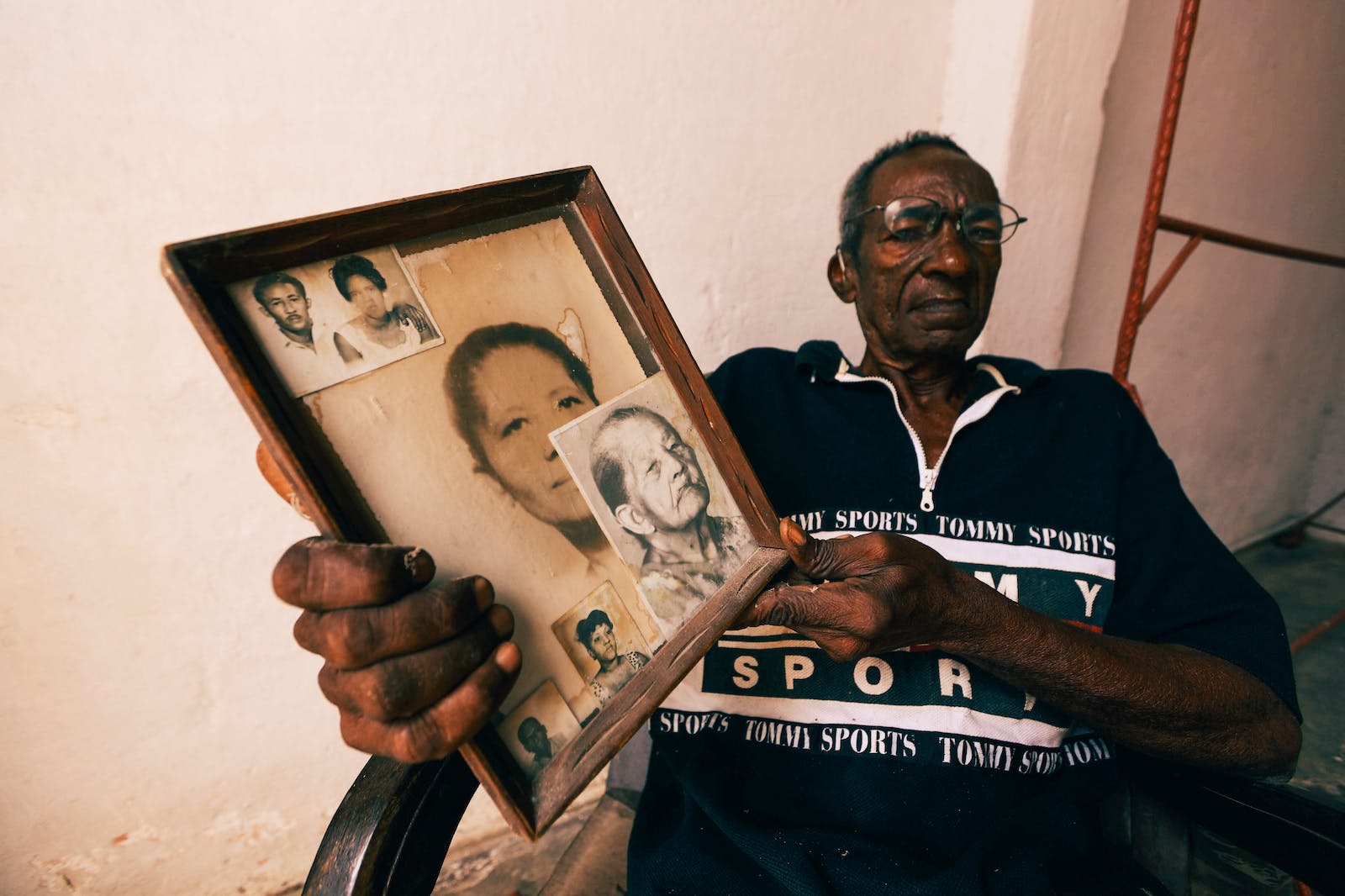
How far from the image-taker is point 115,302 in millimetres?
896

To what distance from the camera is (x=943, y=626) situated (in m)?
0.77

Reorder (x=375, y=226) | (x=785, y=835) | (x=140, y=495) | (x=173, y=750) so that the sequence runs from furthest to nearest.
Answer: (x=173, y=750)
(x=140, y=495)
(x=785, y=835)
(x=375, y=226)

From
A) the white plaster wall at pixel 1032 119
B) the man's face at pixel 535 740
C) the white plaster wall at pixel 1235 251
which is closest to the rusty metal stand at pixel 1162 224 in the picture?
the white plaster wall at pixel 1032 119

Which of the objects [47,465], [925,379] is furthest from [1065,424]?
[47,465]

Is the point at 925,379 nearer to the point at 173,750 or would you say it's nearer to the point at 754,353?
the point at 754,353

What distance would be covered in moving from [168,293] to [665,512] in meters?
0.91

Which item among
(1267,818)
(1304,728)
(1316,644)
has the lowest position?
(1316,644)

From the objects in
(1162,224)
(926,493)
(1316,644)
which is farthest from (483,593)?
(1316,644)

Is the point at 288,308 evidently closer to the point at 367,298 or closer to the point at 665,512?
the point at 367,298

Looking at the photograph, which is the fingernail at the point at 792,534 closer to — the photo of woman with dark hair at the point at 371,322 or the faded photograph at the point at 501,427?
the faded photograph at the point at 501,427

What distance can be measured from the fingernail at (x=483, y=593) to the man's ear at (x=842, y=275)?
1.08m

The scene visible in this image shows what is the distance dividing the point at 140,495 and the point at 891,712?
1.29 metres

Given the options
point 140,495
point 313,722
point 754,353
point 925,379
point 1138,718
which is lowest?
point 1138,718

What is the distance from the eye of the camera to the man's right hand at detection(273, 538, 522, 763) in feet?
1.51
